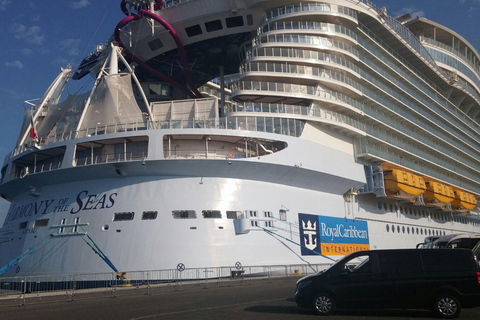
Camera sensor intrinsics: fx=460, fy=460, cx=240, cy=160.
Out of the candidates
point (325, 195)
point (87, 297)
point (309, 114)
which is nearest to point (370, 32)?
point (309, 114)

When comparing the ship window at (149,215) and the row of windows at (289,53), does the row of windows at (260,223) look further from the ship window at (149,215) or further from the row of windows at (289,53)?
the row of windows at (289,53)

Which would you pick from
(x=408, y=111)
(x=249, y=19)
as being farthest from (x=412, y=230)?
(x=249, y=19)

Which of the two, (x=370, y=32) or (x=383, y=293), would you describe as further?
(x=370, y=32)

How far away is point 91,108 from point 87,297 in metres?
13.4

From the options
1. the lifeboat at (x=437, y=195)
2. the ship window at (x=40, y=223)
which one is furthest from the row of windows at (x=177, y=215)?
the lifeboat at (x=437, y=195)

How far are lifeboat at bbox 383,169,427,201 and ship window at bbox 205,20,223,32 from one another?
16169 millimetres

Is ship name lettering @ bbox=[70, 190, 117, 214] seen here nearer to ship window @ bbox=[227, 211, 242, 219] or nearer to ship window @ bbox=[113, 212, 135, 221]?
ship window @ bbox=[113, 212, 135, 221]

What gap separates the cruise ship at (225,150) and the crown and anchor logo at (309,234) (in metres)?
0.09

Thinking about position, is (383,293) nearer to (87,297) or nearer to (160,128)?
(87,297)

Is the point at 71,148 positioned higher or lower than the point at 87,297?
higher

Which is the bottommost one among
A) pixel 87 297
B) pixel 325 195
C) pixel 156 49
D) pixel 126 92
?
pixel 87 297

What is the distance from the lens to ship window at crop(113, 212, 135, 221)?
23500mm

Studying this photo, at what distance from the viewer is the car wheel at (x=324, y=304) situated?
1098 centimetres

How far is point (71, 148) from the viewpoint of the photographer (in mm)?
25234
